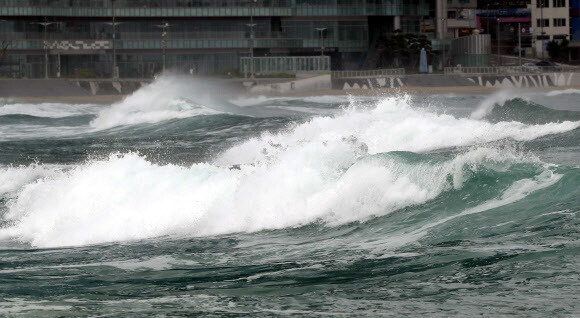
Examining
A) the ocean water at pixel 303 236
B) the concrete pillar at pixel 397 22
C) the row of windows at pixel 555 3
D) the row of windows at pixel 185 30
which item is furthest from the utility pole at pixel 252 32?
the ocean water at pixel 303 236

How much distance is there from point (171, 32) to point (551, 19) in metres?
48.5

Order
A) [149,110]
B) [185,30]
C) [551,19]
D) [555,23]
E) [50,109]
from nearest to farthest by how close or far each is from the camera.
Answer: [149,110], [50,109], [185,30], [555,23], [551,19]

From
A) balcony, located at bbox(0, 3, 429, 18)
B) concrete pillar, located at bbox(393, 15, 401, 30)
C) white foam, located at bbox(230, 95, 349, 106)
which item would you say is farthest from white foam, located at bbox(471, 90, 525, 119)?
concrete pillar, located at bbox(393, 15, 401, 30)

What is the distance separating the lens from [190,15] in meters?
110

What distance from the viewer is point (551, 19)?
132 metres

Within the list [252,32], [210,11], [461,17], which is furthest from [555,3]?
[210,11]

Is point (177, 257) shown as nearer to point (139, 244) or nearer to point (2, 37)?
point (139, 244)

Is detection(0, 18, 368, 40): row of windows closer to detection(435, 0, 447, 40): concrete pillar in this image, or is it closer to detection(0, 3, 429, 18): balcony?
detection(0, 3, 429, 18): balcony

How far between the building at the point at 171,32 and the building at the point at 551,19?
25.6 m

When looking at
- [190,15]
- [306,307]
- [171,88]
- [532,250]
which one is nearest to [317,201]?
[532,250]

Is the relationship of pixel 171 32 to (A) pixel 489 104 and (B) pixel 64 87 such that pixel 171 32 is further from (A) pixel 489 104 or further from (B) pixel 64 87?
(A) pixel 489 104

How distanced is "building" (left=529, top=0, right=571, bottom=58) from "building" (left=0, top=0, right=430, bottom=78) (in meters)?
25.6

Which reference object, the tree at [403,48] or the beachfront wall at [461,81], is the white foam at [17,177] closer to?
the beachfront wall at [461,81]

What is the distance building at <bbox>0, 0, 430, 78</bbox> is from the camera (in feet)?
352
